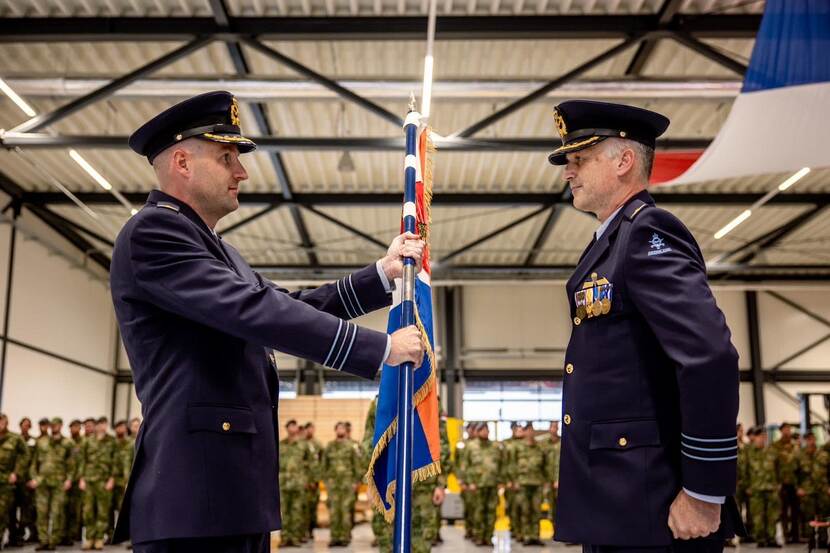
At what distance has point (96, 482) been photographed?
11.5 meters

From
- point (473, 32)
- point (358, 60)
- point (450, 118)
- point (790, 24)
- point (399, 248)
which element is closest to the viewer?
point (399, 248)

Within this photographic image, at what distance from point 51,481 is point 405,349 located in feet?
36.1

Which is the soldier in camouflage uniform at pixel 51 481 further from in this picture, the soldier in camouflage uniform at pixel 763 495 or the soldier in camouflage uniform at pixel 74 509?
the soldier in camouflage uniform at pixel 763 495

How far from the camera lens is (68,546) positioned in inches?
464

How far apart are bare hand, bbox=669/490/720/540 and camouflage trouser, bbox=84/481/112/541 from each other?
1082cm

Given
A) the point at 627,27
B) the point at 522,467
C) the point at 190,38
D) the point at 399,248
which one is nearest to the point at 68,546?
the point at 522,467

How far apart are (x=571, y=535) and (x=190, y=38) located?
25.8ft

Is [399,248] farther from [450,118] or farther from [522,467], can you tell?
[522,467]

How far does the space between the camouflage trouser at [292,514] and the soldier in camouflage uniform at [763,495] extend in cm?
686

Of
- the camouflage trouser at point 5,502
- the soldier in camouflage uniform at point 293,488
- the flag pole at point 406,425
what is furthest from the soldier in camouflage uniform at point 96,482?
the flag pole at point 406,425

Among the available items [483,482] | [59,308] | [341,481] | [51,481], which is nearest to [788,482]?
[483,482]

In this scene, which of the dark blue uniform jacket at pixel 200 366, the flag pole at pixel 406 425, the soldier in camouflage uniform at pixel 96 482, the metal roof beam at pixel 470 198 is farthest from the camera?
the metal roof beam at pixel 470 198

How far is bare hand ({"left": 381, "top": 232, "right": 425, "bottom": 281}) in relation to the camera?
270cm

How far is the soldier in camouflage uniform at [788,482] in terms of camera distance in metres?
13.1
